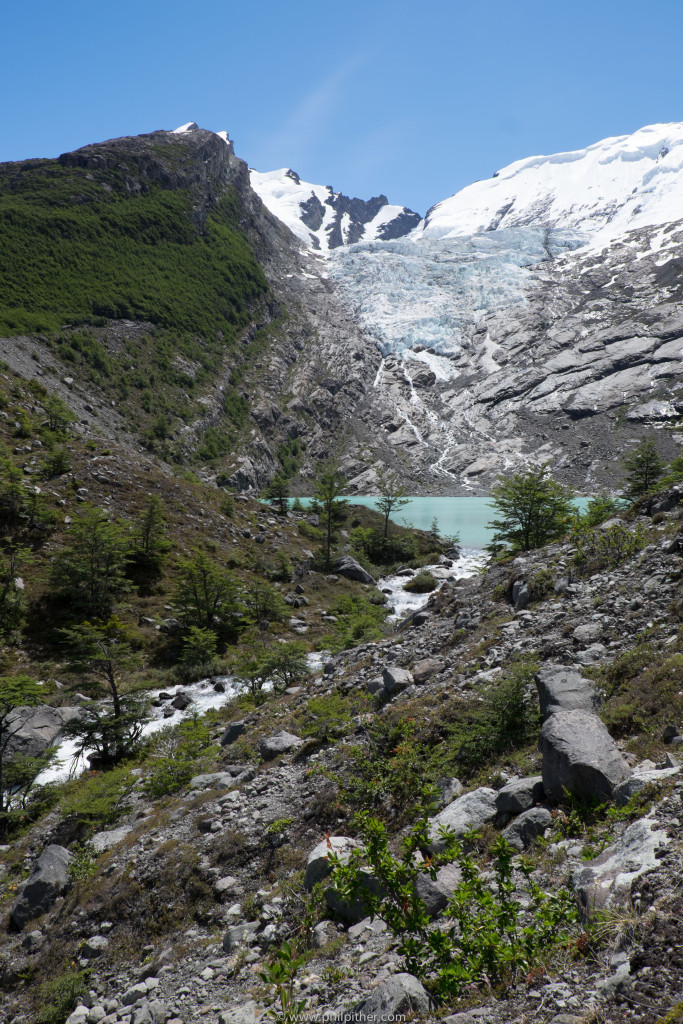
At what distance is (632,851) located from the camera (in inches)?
151

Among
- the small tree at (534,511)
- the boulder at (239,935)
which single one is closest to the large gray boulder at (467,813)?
the boulder at (239,935)

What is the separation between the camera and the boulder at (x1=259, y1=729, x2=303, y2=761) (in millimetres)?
9977

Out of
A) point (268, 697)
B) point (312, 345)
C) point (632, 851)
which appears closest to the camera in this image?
point (632, 851)

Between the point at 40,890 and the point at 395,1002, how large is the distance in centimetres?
739

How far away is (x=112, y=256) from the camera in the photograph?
104 metres

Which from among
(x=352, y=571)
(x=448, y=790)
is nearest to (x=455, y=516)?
(x=352, y=571)

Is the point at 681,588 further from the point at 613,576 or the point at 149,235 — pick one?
the point at 149,235

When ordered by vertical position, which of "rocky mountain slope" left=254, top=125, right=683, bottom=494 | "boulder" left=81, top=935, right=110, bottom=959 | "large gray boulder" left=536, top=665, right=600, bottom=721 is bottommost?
"boulder" left=81, top=935, right=110, bottom=959

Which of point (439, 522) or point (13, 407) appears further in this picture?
point (439, 522)

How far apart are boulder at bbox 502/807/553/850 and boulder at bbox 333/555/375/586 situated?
27504mm

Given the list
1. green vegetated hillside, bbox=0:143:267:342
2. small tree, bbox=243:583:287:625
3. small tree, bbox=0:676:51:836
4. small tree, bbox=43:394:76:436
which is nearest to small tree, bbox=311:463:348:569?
small tree, bbox=243:583:287:625

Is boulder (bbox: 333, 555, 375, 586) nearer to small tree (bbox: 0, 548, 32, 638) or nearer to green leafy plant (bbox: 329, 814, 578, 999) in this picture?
small tree (bbox: 0, 548, 32, 638)

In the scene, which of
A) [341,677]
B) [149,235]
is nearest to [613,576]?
[341,677]

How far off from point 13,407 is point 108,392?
53168 mm
